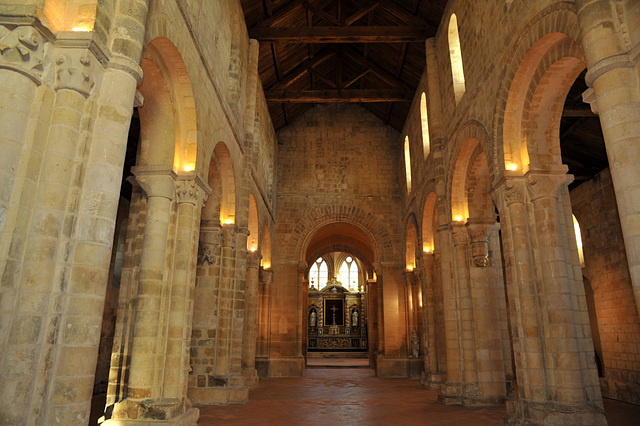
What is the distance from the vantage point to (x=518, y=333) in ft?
23.9

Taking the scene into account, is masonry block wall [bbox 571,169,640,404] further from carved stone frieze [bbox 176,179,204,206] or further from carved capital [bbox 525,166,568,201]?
carved stone frieze [bbox 176,179,204,206]

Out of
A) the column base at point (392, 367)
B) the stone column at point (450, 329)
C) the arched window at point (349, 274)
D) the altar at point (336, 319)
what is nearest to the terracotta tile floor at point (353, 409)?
the stone column at point (450, 329)

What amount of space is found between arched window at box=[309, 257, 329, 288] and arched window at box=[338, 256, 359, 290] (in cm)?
119

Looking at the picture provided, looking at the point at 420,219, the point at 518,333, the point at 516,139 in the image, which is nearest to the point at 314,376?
the point at 420,219

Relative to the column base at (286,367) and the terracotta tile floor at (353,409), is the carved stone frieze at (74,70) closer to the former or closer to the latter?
the terracotta tile floor at (353,409)

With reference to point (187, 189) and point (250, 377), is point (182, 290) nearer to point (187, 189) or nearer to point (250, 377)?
point (187, 189)

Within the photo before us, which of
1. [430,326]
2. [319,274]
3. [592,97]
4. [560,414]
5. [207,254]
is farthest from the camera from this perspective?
[319,274]

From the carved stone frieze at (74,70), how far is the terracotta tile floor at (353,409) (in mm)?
6035

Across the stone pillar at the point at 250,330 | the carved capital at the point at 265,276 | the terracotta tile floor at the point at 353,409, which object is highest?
the carved capital at the point at 265,276

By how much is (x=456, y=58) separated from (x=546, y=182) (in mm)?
5609

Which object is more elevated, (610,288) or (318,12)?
(318,12)

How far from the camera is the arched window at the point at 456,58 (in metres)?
11.2

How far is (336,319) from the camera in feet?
103

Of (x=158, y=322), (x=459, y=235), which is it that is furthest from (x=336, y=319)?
(x=158, y=322)
